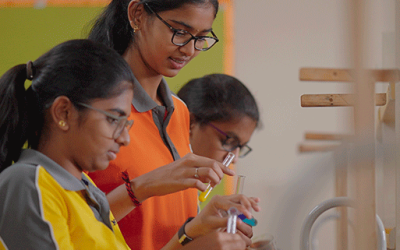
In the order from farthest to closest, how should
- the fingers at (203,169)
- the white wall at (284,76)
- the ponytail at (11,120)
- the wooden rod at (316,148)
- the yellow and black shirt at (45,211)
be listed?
the white wall at (284,76) < the wooden rod at (316,148) < the fingers at (203,169) < the ponytail at (11,120) < the yellow and black shirt at (45,211)

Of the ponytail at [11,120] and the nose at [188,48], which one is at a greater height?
the nose at [188,48]

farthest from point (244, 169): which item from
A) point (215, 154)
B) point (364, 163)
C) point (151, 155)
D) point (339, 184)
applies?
point (364, 163)

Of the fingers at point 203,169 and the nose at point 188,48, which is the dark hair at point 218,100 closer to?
the nose at point 188,48

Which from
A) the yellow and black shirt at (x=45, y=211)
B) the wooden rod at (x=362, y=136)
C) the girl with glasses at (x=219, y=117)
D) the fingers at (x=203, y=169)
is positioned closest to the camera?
the wooden rod at (x=362, y=136)

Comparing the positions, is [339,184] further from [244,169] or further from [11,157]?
[11,157]

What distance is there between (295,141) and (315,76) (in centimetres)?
149

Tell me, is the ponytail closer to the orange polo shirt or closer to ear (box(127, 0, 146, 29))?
the orange polo shirt

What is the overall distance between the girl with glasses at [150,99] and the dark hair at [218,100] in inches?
16.9

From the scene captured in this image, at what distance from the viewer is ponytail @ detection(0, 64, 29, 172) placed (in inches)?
30.3

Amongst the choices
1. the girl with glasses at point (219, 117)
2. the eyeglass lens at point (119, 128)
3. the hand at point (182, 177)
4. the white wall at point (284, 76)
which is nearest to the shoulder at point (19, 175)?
the eyeglass lens at point (119, 128)

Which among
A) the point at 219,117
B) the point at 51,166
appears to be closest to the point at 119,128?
the point at 51,166

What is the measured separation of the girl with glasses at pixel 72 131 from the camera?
29.4 inches

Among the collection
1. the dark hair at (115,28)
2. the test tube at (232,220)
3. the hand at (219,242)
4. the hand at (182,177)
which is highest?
the dark hair at (115,28)

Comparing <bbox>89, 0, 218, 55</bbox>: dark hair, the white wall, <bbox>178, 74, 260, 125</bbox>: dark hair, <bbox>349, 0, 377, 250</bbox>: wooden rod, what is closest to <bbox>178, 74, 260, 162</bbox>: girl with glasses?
<bbox>178, 74, 260, 125</bbox>: dark hair
